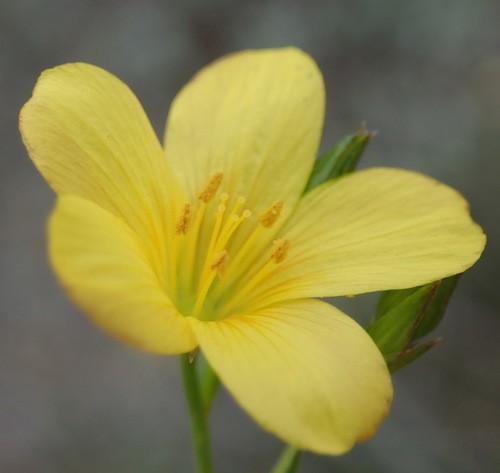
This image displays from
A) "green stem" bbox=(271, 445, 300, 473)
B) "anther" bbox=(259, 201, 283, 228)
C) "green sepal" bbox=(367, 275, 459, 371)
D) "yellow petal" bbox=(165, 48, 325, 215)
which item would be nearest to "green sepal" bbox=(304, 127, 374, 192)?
"yellow petal" bbox=(165, 48, 325, 215)

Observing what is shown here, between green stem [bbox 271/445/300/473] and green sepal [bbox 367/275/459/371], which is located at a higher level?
green sepal [bbox 367/275/459/371]

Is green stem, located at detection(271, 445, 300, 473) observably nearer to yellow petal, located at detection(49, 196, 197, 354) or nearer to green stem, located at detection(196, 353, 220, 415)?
green stem, located at detection(196, 353, 220, 415)

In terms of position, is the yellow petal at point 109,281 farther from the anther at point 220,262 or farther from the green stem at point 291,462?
the green stem at point 291,462

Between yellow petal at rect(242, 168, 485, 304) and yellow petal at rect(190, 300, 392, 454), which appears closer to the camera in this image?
yellow petal at rect(190, 300, 392, 454)

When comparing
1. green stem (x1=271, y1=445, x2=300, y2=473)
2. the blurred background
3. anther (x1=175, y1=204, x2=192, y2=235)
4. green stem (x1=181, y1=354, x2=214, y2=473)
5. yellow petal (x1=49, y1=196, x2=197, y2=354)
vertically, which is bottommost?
the blurred background

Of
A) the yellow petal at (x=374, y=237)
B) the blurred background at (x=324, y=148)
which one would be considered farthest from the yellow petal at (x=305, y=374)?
the blurred background at (x=324, y=148)

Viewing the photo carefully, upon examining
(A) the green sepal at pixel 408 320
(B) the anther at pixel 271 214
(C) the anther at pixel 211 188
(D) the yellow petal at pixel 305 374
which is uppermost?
(C) the anther at pixel 211 188
